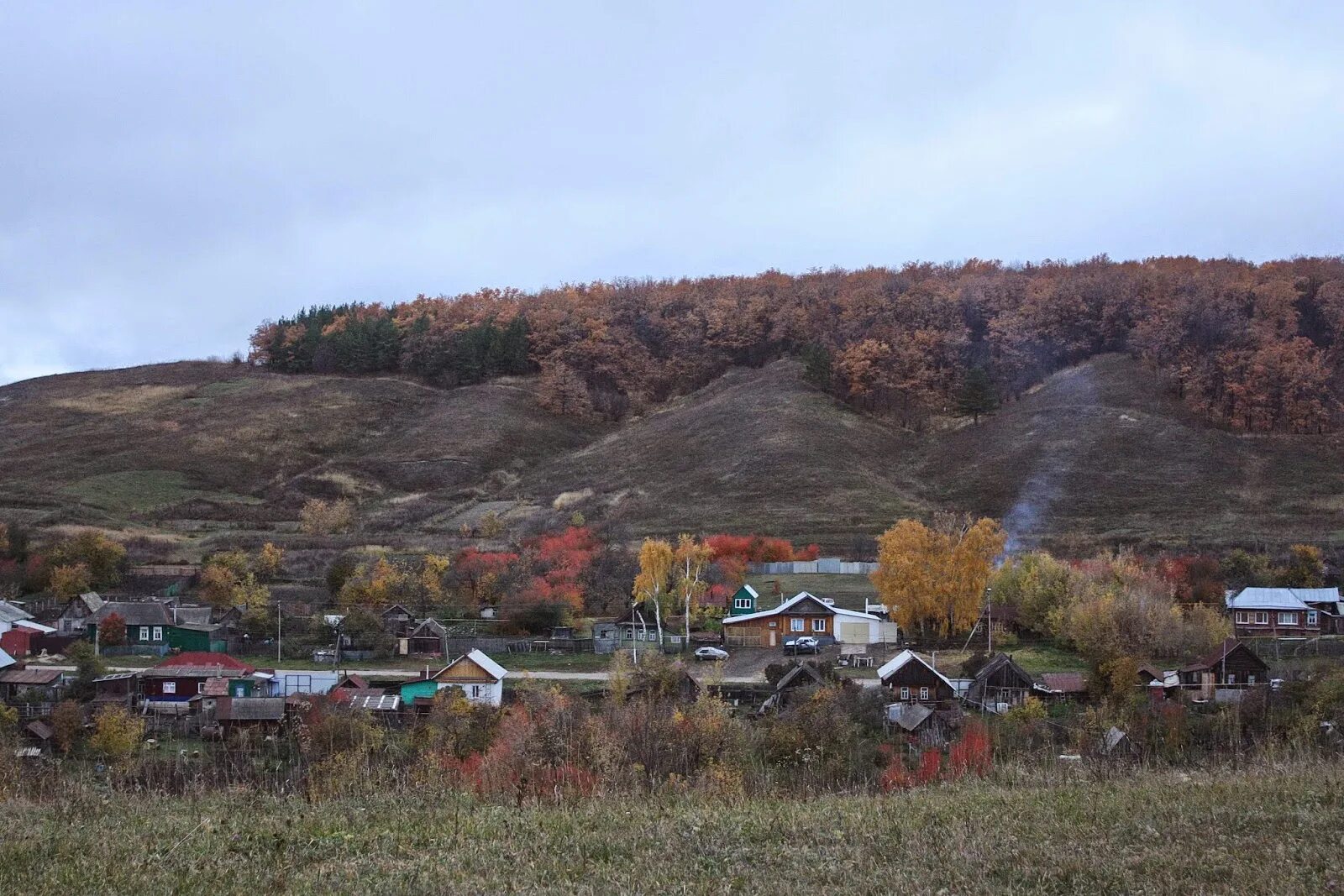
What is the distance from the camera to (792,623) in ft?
150

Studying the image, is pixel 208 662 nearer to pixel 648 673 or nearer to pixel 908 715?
pixel 648 673

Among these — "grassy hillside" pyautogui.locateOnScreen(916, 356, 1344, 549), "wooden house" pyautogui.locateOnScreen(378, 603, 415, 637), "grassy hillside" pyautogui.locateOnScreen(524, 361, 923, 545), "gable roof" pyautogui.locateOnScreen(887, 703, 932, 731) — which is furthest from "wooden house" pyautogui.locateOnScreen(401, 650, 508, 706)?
"grassy hillside" pyautogui.locateOnScreen(916, 356, 1344, 549)

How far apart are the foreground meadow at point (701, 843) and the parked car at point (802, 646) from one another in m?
32.3

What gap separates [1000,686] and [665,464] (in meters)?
61.2

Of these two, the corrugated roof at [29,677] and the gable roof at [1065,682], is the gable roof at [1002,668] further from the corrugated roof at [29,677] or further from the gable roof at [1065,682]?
the corrugated roof at [29,677]

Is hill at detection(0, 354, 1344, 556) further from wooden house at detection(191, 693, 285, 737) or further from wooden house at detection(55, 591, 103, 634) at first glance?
wooden house at detection(191, 693, 285, 737)

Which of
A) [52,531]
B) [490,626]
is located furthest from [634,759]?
[52,531]

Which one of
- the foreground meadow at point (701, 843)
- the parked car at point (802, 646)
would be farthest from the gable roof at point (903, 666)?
the foreground meadow at point (701, 843)

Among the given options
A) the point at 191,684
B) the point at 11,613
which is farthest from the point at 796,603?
the point at 11,613

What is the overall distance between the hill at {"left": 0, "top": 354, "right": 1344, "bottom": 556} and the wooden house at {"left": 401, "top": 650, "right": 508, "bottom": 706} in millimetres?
33635

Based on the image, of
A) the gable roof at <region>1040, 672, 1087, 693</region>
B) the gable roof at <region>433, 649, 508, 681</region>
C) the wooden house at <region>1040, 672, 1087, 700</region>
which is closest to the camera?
the wooden house at <region>1040, 672, 1087, 700</region>

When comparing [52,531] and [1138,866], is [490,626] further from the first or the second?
[1138,866]

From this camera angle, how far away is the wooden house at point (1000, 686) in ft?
104

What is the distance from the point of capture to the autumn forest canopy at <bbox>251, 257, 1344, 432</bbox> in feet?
318
